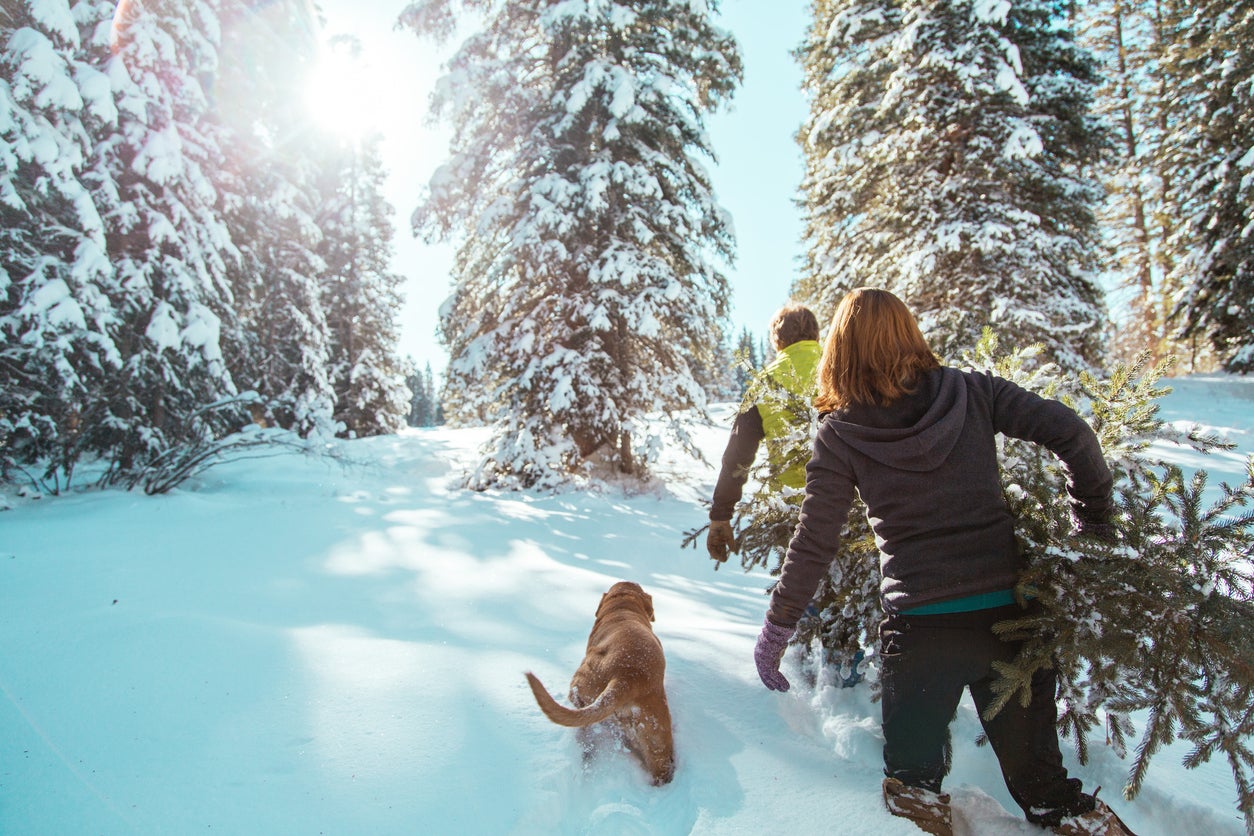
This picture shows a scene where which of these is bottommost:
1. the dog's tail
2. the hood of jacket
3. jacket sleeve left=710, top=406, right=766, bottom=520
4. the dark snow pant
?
the dog's tail

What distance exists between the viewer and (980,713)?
175cm

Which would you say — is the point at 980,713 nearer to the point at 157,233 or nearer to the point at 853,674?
the point at 853,674

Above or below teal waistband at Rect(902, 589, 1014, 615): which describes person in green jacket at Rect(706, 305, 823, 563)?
above

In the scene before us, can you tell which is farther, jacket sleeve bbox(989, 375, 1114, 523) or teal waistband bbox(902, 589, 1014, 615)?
teal waistband bbox(902, 589, 1014, 615)

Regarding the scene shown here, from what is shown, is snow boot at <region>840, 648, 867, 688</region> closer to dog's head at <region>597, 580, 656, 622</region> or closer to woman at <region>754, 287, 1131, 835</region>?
woman at <region>754, 287, 1131, 835</region>

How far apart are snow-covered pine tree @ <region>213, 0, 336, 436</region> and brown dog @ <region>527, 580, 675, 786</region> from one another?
24.5ft

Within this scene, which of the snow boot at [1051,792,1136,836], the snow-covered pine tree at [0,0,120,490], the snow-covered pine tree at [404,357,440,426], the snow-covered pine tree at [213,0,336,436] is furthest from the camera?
the snow-covered pine tree at [404,357,440,426]

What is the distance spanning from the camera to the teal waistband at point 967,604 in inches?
68.6

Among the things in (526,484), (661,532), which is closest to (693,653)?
(661,532)

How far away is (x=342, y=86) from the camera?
550 inches

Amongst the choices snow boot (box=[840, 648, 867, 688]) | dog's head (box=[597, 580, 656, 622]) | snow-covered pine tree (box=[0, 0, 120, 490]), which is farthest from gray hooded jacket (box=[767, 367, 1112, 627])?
snow-covered pine tree (box=[0, 0, 120, 490])

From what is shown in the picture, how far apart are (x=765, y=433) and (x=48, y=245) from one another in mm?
10861

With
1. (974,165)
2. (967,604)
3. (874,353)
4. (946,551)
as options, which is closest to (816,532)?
(946,551)

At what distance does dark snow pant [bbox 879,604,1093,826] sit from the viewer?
67.6 inches
